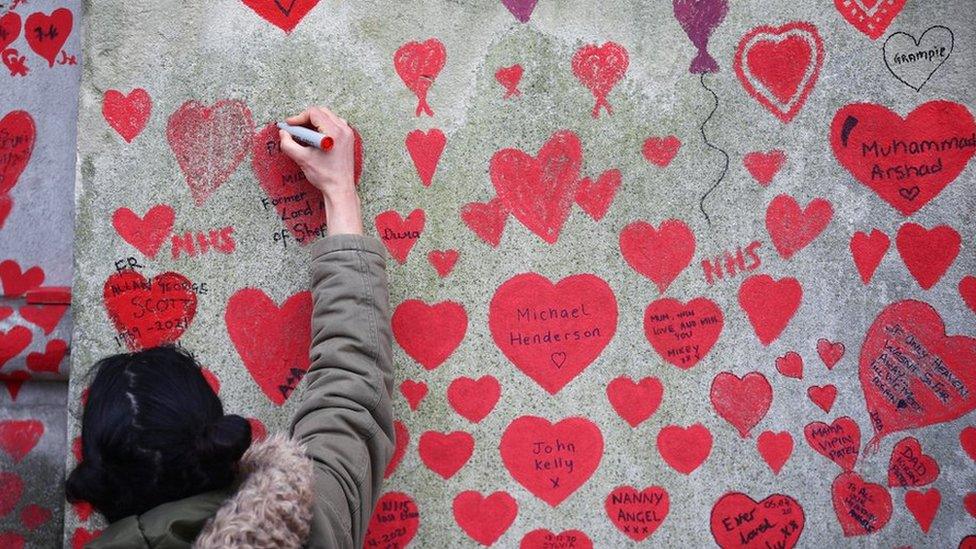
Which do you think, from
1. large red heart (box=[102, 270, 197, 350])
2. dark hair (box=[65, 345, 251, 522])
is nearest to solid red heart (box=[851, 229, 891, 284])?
dark hair (box=[65, 345, 251, 522])

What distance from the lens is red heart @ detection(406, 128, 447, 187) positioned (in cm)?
244

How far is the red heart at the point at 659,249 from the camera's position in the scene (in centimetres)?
245

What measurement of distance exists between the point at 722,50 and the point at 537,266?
87cm

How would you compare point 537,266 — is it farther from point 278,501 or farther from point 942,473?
point 942,473

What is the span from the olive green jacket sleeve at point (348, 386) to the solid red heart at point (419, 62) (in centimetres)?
58

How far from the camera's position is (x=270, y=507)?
152cm

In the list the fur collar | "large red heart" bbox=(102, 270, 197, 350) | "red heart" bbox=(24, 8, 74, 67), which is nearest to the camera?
the fur collar

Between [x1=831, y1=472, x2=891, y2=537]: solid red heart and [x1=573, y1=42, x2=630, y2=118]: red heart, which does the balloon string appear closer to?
[x1=573, y1=42, x2=630, y2=118]: red heart

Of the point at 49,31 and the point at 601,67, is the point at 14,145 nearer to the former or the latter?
the point at 49,31

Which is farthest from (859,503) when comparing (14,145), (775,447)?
(14,145)

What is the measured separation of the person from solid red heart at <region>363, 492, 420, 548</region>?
41cm

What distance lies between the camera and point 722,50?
2449 mm

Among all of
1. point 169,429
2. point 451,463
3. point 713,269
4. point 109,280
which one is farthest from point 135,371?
point 713,269

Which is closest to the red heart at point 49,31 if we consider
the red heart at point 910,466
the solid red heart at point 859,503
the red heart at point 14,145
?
the red heart at point 14,145
